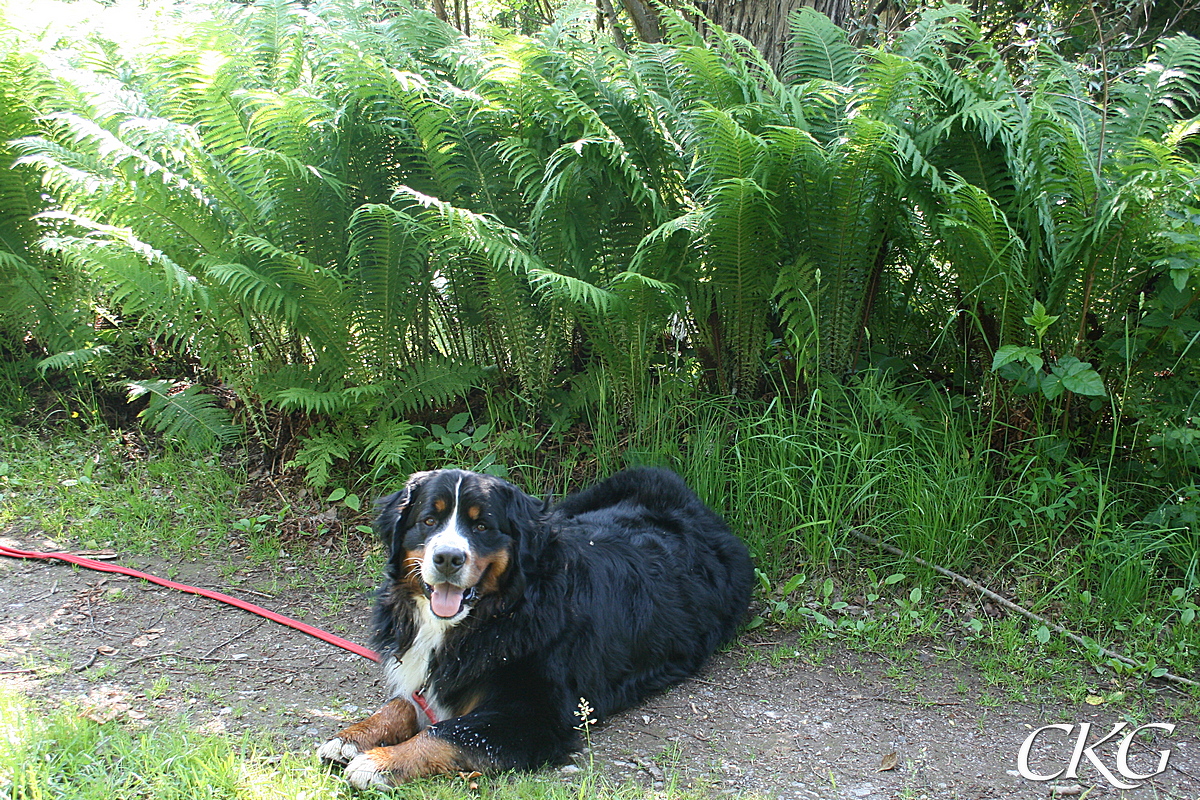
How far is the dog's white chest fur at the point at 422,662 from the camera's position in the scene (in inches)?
116

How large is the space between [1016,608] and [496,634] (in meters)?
2.28

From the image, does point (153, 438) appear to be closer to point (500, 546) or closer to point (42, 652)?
point (42, 652)

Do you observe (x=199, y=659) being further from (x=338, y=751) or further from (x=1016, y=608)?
(x=1016, y=608)

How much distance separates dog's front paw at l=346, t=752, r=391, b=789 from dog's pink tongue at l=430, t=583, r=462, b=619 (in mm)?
491

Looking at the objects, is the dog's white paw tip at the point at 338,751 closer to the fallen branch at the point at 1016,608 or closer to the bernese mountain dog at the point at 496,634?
the bernese mountain dog at the point at 496,634

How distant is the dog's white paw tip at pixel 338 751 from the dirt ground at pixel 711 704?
172 mm

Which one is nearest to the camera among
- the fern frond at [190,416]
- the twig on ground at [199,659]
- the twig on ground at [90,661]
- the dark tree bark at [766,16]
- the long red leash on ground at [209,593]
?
the twig on ground at [90,661]

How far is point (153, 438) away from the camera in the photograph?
534cm

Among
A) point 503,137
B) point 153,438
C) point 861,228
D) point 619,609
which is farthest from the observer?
point 153,438

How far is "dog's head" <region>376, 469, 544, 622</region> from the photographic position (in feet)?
9.10

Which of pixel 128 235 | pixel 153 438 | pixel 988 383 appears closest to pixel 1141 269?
pixel 988 383

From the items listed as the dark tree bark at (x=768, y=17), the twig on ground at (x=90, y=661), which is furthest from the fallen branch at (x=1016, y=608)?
the twig on ground at (x=90, y=661)

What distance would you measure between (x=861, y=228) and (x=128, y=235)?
3.44 m

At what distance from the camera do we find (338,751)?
2.67 m
